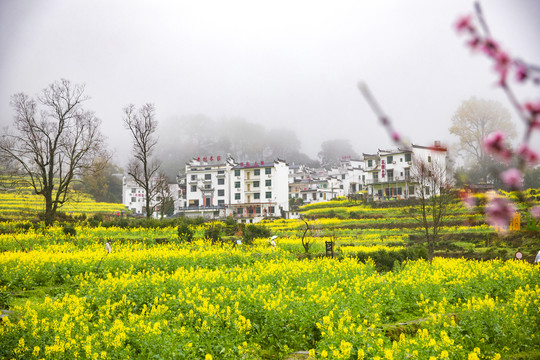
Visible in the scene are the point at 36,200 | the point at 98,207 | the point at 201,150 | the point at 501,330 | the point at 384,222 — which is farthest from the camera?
the point at 201,150

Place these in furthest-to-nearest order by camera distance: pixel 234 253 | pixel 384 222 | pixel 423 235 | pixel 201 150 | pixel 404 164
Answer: pixel 201 150 < pixel 404 164 < pixel 384 222 < pixel 423 235 < pixel 234 253

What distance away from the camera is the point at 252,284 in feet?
32.3

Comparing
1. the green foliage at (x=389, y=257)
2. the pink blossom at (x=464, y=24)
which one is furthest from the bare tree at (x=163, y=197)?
the pink blossom at (x=464, y=24)

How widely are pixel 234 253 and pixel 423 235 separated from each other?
17.7 meters

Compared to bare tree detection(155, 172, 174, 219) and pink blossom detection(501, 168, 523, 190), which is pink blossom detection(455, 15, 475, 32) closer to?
pink blossom detection(501, 168, 523, 190)

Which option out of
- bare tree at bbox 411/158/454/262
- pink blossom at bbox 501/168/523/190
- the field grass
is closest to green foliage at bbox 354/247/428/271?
the field grass

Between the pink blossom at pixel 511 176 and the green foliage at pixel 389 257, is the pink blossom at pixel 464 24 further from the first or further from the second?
the green foliage at pixel 389 257

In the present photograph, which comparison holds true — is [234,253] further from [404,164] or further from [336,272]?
[404,164]

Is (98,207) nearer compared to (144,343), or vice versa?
(144,343)

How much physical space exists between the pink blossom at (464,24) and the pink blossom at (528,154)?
0.42 m

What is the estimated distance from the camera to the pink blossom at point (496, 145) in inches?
45.9

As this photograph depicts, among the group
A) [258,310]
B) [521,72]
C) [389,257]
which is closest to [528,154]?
[521,72]

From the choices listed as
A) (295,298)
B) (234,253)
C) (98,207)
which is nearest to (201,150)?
(98,207)

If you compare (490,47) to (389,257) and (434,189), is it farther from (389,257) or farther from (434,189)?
(434,189)
